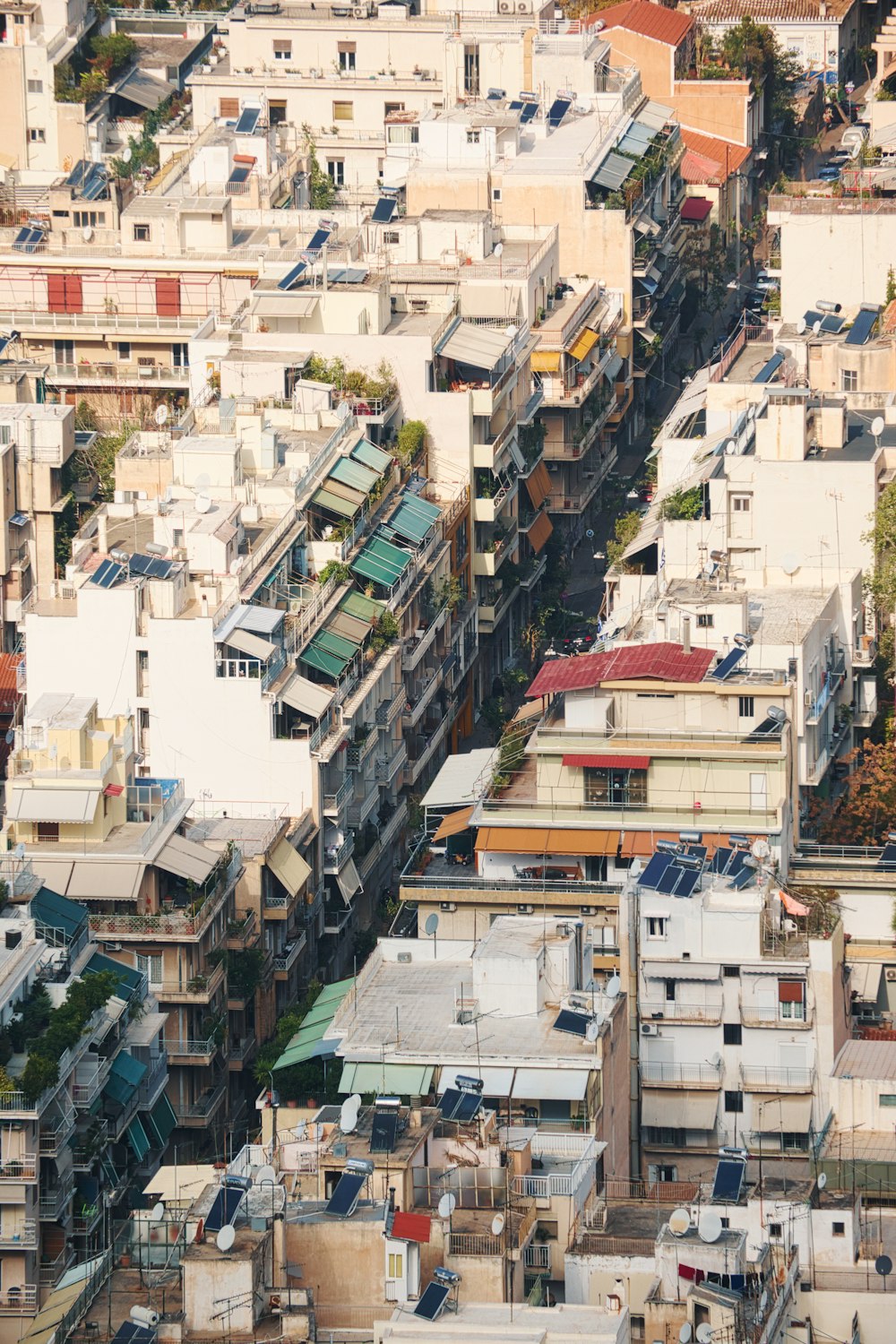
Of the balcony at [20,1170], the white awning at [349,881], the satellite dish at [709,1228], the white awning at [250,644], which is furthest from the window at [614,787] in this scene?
the satellite dish at [709,1228]

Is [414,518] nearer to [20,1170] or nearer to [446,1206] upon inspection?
[20,1170]

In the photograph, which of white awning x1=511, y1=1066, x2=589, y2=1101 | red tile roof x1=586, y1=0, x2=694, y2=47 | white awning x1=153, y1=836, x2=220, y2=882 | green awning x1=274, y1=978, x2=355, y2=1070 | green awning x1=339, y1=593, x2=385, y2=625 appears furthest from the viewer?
red tile roof x1=586, y1=0, x2=694, y2=47

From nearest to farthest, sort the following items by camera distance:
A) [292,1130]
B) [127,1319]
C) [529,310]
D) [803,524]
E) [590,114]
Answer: [127,1319], [292,1130], [803,524], [529,310], [590,114]

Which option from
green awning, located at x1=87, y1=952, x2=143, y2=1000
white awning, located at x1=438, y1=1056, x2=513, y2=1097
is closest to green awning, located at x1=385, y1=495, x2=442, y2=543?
green awning, located at x1=87, y1=952, x2=143, y2=1000

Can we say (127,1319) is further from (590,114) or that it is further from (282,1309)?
(590,114)

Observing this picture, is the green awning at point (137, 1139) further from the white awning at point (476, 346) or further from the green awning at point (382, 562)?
the white awning at point (476, 346)

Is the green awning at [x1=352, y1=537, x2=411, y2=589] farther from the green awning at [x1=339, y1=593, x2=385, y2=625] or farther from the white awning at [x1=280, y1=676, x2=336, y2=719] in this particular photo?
the white awning at [x1=280, y1=676, x2=336, y2=719]

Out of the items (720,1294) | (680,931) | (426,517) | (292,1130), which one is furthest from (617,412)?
(720,1294)
